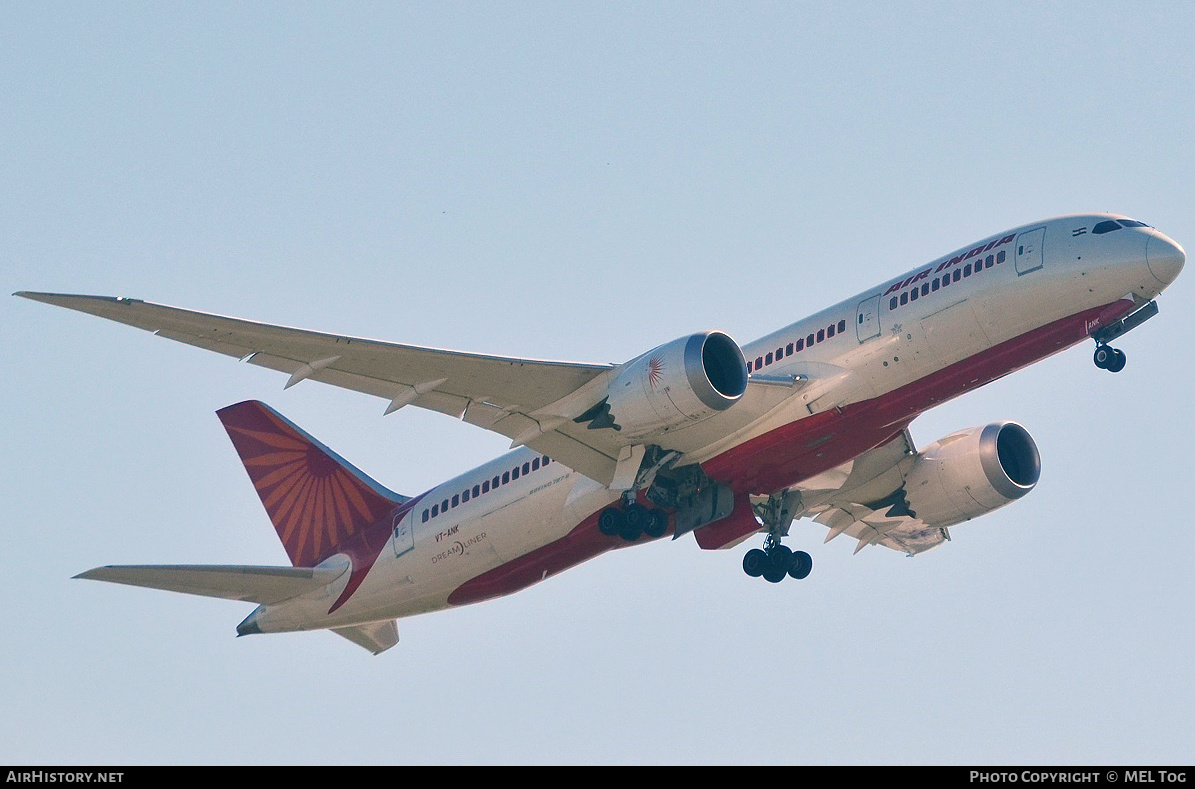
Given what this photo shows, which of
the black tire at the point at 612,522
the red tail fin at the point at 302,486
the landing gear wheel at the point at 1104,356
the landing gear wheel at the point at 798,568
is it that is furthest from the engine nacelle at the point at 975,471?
the red tail fin at the point at 302,486

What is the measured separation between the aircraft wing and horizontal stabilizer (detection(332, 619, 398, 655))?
8342 mm

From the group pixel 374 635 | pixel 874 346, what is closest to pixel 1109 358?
pixel 874 346

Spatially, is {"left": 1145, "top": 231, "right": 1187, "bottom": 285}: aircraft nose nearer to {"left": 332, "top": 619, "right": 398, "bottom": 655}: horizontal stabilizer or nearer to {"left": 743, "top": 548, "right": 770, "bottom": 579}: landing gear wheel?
{"left": 743, "top": 548, "right": 770, "bottom": 579}: landing gear wheel

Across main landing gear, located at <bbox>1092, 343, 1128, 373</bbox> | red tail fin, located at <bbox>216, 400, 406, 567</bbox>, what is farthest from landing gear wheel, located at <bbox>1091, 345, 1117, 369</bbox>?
red tail fin, located at <bbox>216, 400, 406, 567</bbox>

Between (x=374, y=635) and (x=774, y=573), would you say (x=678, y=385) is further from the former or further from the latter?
(x=374, y=635)

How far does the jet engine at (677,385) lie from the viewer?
2730cm

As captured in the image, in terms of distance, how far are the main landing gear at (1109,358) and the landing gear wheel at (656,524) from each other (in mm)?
9128

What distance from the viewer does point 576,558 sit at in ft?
105

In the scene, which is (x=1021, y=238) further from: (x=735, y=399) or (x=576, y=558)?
(x=576, y=558)

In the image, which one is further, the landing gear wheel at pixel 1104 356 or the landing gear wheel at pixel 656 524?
the landing gear wheel at pixel 656 524

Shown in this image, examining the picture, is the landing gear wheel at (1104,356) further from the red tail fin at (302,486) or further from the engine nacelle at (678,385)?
the red tail fin at (302,486)

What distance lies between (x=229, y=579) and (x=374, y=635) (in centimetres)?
470

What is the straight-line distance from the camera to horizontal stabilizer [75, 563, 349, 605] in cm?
2958
